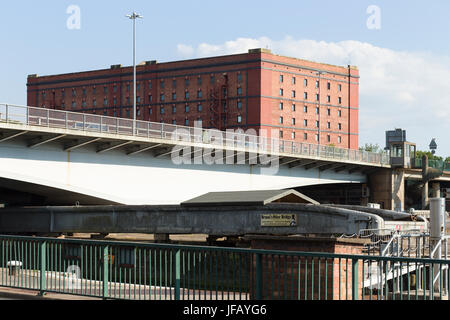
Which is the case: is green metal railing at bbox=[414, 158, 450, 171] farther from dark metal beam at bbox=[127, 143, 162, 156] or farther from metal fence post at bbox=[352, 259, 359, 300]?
metal fence post at bbox=[352, 259, 359, 300]

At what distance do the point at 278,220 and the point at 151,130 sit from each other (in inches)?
368

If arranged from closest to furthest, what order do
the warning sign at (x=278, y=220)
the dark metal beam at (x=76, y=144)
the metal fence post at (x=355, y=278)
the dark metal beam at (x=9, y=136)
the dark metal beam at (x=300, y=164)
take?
the metal fence post at (x=355, y=278)
the dark metal beam at (x=9, y=136)
the warning sign at (x=278, y=220)
the dark metal beam at (x=76, y=144)
the dark metal beam at (x=300, y=164)

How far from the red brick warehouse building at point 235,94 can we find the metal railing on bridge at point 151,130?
3756 cm

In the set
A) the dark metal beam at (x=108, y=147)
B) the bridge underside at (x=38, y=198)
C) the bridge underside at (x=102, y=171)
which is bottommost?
the bridge underside at (x=38, y=198)

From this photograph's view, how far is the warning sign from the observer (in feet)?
113

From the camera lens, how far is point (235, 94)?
96.9m

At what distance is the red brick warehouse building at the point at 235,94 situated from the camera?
96.0m

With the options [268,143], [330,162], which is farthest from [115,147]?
[330,162]

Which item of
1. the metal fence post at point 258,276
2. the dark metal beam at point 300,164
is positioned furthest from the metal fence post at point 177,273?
the dark metal beam at point 300,164

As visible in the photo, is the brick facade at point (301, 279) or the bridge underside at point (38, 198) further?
the bridge underside at point (38, 198)

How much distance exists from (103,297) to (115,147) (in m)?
24.9

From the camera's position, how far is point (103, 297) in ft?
44.1

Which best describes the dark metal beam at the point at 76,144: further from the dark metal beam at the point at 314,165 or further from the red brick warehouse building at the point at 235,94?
the red brick warehouse building at the point at 235,94
